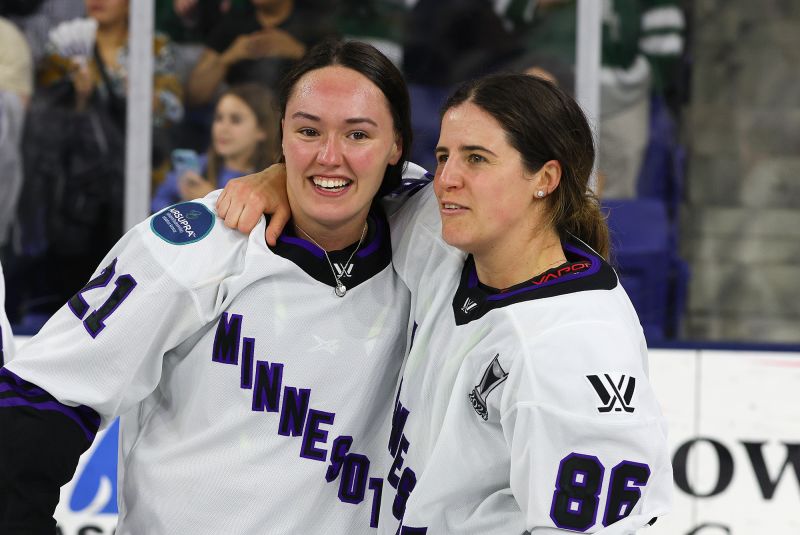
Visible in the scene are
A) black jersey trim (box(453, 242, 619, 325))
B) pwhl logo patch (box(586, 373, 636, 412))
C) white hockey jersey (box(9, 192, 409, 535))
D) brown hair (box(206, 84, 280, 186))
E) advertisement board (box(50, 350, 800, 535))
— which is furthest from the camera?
brown hair (box(206, 84, 280, 186))

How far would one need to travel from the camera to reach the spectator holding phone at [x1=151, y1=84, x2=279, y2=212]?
11.9 ft

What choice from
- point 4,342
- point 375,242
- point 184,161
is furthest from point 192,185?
→ point 375,242

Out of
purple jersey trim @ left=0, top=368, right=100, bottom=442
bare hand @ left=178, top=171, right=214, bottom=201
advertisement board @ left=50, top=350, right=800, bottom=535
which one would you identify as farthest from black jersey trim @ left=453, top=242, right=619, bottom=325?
bare hand @ left=178, top=171, right=214, bottom=201

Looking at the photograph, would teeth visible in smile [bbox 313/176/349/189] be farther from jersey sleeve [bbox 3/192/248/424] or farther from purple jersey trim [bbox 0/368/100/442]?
purple jersey trim [bbox 0/368/100/442]

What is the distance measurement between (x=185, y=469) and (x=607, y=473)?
2.30 feet

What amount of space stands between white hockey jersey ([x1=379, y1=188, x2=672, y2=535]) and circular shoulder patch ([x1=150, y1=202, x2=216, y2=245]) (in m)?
0.38

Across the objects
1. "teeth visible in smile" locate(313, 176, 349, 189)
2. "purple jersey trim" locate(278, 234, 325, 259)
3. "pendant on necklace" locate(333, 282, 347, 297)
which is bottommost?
"pendant on necklace" locate(333, 282, 347, 297)

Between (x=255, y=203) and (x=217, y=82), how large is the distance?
1951mm

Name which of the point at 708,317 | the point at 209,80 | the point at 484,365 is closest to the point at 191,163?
the point at 209,80

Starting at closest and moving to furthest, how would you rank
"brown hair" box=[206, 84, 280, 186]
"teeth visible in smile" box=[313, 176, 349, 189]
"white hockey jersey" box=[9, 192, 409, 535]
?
1. "white hockey jersey" box=[9, 192, 409, 535]
2. "teeth visible in smile" box=[313, 176, 349, 189]
3. "brown hair" box=[206, 84, 280, 186]

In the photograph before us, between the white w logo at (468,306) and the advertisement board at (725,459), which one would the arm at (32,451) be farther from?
the advertisement board at (725,459)

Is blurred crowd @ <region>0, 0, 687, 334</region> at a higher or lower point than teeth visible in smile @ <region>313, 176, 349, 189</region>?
higher

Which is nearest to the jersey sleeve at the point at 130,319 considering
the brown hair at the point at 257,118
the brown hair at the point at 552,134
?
the brown hair at the point at 552,134

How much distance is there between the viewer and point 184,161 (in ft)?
12.0
